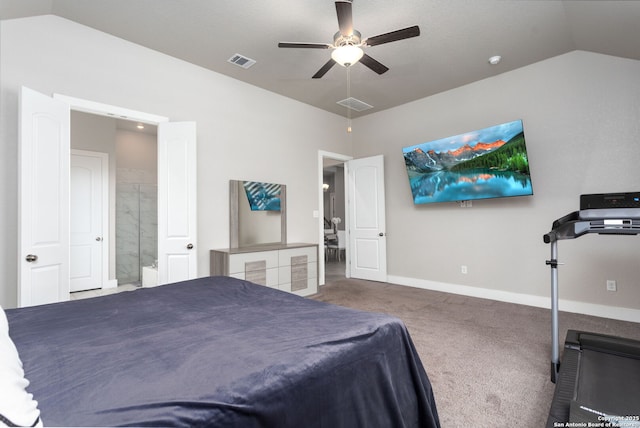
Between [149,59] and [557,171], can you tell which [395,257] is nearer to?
[557,171]

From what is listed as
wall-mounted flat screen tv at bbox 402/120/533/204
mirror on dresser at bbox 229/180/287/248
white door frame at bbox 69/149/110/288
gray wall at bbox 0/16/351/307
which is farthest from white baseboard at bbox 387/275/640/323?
white door frame at bbox 69/149/110/288

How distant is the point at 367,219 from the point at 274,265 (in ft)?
7.28

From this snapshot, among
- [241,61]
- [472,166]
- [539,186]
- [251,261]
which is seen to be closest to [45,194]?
[251,261]

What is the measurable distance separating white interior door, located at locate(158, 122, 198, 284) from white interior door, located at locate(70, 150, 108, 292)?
2.54 metres

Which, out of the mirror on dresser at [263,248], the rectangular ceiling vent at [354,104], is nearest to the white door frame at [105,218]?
the mirror on dresser at [263,248]

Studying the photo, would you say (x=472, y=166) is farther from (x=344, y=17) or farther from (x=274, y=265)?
(x=274, y=265)

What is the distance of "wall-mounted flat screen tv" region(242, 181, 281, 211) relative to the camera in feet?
14.1

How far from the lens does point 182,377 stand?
96 centimetres

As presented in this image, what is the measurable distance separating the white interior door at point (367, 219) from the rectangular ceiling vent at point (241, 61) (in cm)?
266

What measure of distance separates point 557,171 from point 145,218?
6710 mm

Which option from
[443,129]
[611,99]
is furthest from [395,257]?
[611,99]

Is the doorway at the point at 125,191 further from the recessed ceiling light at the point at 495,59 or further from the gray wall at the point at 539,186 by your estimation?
the recessed ceiling light at the point at 495,59

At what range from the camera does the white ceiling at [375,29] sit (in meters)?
2.73

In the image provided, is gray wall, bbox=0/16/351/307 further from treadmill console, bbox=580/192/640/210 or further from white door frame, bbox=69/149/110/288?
treadmill console, bbox=580/192/640/210
